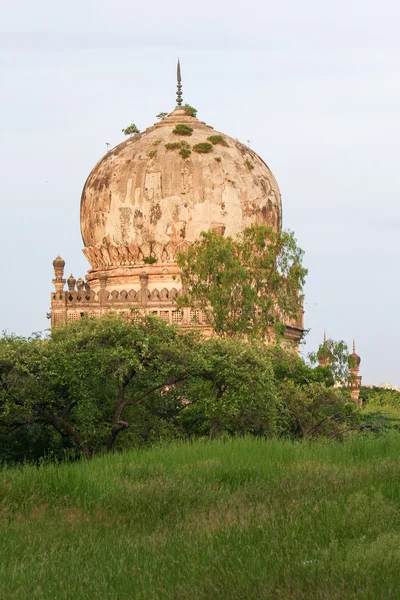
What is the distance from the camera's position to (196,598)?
8.59m

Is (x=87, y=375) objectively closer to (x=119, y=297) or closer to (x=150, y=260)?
(x=119, y=297)

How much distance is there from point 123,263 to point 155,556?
96.3 feet

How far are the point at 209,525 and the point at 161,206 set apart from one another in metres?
27.8

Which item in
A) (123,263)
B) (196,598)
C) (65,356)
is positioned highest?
(123,263)

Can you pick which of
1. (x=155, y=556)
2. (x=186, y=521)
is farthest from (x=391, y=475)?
(x=155, y=556)

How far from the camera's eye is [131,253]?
39188mm

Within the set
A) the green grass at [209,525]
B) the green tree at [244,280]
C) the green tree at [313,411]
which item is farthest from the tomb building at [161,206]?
the green grass at [209,525]

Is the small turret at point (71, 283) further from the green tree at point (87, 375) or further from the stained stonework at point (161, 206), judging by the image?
A: the green tree at point (87, 375)

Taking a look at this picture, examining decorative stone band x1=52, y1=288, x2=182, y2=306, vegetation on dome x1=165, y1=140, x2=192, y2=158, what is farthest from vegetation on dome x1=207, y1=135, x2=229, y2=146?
decorative stone band x1=52, y1=288, x2=182, y2=306

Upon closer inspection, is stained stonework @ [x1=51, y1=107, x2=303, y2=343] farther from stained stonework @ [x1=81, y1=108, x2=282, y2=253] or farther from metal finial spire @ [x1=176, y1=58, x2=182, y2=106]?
metal finial spire @ [x1=176, y1=58, x2=182, y2=106]

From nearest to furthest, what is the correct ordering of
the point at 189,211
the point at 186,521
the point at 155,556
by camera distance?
the point at 155,556 → the point at 186,521 → the point at 189,211

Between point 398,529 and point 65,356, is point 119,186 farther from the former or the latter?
point 398,529

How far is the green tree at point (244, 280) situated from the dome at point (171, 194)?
6079 mm

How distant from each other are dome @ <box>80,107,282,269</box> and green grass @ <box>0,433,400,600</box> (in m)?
22.2
